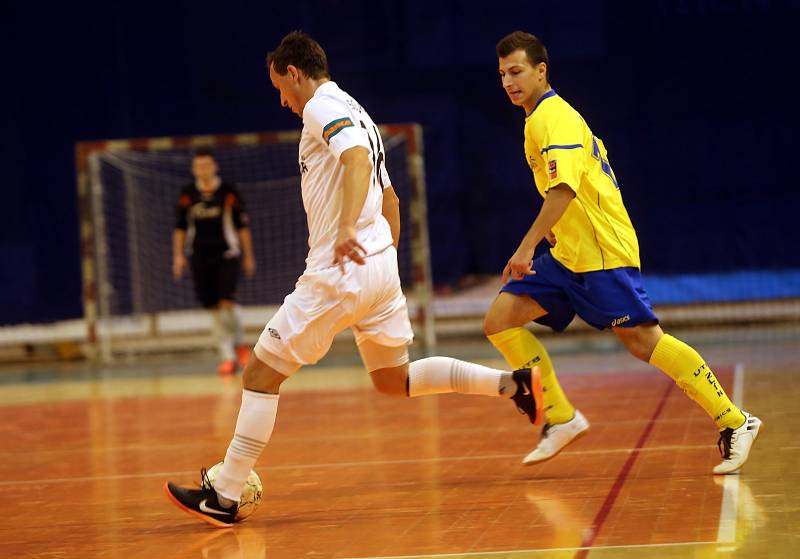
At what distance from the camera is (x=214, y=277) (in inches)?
463

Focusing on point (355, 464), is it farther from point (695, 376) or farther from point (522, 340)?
point (695, 376)

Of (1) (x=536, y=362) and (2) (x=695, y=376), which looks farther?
(1) (x=536, y=362)

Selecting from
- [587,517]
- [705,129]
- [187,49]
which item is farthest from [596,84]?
[587,517]

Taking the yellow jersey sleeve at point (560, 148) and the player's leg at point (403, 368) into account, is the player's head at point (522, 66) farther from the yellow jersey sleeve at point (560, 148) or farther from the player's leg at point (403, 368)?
the player's leg at point (403, 368)

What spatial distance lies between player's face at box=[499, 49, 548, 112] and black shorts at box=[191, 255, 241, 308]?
6.46 meters

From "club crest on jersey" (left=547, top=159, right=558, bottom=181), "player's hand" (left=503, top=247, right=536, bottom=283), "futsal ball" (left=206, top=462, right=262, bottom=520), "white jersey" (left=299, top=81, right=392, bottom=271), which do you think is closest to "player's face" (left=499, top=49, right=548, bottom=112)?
"club crest on jersey" (left=547, top=159, right=558, bottom=181)

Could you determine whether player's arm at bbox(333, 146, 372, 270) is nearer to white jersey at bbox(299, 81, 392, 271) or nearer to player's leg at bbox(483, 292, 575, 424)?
white jersey at bbox(299, 81, 392, 271)

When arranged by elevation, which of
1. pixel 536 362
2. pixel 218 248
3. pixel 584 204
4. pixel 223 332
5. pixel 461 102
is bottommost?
pixel 223 332

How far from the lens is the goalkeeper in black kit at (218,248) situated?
11641 millimetres

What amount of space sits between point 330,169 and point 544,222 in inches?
36.4

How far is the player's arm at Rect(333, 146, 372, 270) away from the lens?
4.59 metres

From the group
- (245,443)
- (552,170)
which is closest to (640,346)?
(552,170)

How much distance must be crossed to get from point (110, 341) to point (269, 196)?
7.70ft

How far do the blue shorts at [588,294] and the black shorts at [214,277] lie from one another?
6261mm
